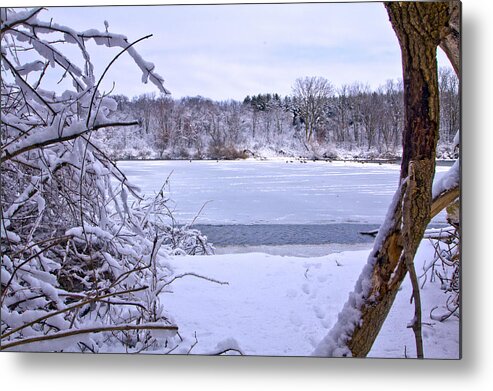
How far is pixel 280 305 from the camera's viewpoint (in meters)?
2.05

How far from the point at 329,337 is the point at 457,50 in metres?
1.12

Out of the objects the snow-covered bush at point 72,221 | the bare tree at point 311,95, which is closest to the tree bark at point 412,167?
the bare tree at point 311,95

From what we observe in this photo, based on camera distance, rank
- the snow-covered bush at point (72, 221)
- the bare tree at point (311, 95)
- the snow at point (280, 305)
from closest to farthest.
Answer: the snow-covered bush at point (72, 221), the snow at point (280, 305), the bare tree at point (311, 95)

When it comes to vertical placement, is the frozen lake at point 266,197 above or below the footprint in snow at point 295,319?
above

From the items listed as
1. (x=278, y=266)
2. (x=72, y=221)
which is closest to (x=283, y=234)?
(x=278, y=266)

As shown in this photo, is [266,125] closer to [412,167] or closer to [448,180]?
[412,167]

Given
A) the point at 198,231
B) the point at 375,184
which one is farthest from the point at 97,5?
the point at 375,184

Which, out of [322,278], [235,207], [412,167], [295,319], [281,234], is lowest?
[295,319]

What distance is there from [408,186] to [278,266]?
57 centimetres

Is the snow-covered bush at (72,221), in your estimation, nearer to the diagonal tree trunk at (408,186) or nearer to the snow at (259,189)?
the snow at (259,189)

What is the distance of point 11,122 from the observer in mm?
1895

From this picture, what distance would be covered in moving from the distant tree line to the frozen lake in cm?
5

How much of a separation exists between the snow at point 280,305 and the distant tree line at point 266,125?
1.38ft

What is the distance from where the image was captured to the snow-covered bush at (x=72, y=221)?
1.82 m
